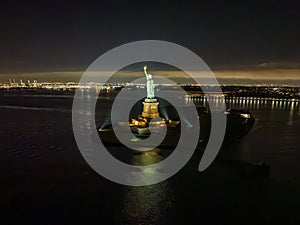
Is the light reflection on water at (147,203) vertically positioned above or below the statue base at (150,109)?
below

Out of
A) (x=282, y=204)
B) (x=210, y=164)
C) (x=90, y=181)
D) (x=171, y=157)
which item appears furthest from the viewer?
(x=171, y=157)

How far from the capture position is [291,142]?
22.0 meters

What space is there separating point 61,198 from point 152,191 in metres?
3.93

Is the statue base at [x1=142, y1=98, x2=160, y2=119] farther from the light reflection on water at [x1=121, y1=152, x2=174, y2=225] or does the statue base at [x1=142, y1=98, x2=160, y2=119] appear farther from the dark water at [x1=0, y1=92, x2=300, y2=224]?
the light reflection on water at [x1=121, y1=152, x2=174, y2=225]

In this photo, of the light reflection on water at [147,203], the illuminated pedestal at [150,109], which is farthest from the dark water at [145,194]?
the illuminated pedestal at [150,109]

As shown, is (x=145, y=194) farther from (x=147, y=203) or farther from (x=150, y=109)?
(x=150, y=109)

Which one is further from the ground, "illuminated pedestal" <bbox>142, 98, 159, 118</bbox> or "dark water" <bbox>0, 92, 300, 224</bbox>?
"illuminated pedestal" <bbox>142, 98, 159, 118</bbox>

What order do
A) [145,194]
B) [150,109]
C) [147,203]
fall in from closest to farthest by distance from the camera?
[147,203] < [145,194] < [150,109]

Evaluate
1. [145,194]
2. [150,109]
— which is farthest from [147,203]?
[150,109]

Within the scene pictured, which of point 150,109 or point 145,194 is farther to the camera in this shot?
point 150,109

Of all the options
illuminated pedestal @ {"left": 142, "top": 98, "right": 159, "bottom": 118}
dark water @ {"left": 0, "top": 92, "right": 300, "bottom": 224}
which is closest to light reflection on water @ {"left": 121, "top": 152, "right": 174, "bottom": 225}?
dark water @ {"left": 0, "top": 92, "right": 300, "bottom": 224}

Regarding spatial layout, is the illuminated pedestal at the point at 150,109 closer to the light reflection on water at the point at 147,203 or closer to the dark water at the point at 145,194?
the dark water at the point at 145,194

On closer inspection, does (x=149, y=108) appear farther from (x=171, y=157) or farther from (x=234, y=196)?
(x=234, y=196)

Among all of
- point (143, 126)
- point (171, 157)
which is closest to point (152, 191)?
point (171, 157)
